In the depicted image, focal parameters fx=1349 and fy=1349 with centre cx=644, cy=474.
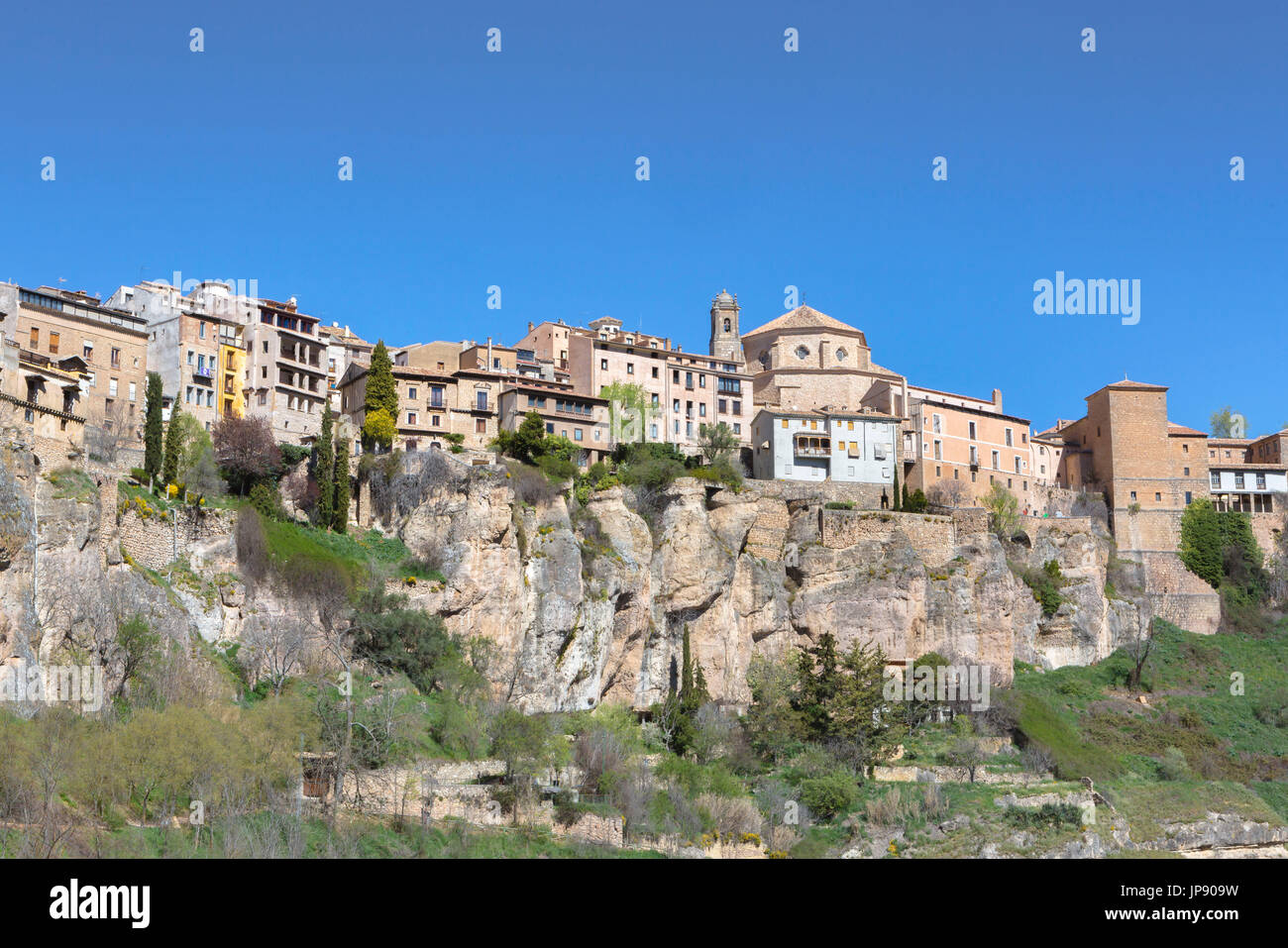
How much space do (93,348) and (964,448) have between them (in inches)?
1754

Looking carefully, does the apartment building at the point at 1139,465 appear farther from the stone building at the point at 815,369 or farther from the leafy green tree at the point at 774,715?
the leafy green tree at the point at 774,715

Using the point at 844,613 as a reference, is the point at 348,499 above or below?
above

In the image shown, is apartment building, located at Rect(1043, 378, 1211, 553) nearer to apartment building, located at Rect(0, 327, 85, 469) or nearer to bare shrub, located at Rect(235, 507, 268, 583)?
bare shrub, located at Rect(235, 507, 268, 583)

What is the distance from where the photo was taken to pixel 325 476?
165 feet

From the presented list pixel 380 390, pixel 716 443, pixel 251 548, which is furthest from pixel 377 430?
pixel 716 443

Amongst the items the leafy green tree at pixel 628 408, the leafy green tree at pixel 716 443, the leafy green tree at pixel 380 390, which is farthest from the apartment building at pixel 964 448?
the leafy green tree at pixel 380 390

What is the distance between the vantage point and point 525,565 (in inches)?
1965

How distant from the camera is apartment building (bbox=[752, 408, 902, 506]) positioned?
66.2 m

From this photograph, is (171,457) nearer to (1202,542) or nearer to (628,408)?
(628,408)
